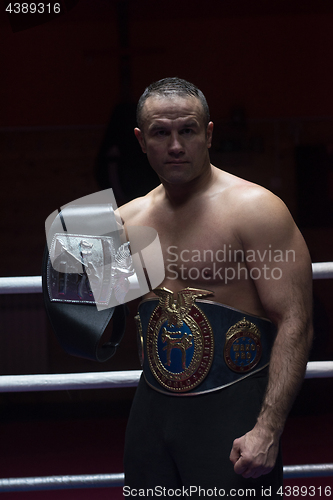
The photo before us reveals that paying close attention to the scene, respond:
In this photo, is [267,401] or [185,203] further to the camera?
[185,203]

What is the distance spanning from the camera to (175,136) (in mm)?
1058

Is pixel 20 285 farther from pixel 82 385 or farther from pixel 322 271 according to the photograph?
pixel 322 271

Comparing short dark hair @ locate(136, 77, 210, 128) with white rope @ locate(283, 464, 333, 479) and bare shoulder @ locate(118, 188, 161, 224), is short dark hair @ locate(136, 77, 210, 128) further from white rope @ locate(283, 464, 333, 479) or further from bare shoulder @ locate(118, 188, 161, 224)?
white rope @ locate(283, 464, 333, 479)

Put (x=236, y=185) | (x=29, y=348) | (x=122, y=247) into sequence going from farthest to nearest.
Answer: (x=29, y=348), (x=122, y=247), (x=236, y=185)

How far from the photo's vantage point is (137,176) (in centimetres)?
305

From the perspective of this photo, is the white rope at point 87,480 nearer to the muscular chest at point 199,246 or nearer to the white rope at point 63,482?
the white rope at point 63,482

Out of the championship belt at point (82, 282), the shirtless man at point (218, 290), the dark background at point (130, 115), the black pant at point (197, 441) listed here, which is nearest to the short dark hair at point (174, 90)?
the shirtless man at point (218, 290)

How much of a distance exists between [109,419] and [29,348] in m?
0.67

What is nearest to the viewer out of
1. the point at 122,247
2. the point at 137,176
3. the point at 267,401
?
the point at 267,401

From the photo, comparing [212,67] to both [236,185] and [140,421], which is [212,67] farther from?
[140,421]

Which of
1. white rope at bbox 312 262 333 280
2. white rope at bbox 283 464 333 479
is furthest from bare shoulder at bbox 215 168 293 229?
white rope at bbox 283 464 333 479

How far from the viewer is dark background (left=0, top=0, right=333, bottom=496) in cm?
309

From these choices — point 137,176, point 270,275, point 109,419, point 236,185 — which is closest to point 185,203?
point 236,185

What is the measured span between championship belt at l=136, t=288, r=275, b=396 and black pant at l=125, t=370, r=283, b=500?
2 centimetres
